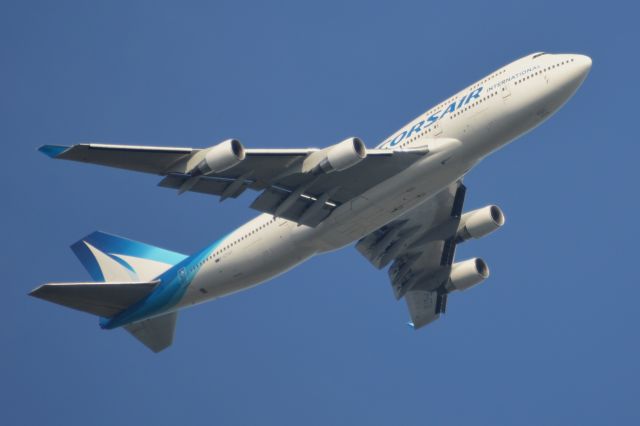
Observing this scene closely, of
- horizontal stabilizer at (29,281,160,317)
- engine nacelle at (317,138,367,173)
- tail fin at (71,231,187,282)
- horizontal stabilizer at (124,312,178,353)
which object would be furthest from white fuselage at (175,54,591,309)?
tail fin at (71,231,187,282)

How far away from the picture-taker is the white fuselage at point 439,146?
3456 centimetres

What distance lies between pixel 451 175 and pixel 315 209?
493 centimetres

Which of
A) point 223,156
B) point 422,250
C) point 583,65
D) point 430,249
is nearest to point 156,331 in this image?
point 422,250

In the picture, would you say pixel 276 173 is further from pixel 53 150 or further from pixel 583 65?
pixel 583 65

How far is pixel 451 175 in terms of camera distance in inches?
1388

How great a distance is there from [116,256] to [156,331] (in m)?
4.02

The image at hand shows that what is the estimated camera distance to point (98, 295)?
130 feet

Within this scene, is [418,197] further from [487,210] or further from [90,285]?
[90,285]

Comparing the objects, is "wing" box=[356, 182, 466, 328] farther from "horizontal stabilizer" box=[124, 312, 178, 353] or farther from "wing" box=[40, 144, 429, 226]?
"horizontal stabilizer" box=[124, 312, 178, 353]

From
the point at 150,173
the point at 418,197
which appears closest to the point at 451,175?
the point at 418,197

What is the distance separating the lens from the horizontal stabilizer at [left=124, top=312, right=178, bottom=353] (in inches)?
1668

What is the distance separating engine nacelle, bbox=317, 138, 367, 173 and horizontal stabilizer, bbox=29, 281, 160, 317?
10.1 metres


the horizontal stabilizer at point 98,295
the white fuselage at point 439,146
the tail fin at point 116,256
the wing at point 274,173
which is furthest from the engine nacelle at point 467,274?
the horizontal stabilizer at point 98,295

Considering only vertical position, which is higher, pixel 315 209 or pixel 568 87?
pixel 568 87
